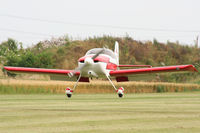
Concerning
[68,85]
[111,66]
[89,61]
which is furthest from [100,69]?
[68,85]

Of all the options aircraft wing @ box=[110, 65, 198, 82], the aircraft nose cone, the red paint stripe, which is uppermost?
the aircraft nose cone

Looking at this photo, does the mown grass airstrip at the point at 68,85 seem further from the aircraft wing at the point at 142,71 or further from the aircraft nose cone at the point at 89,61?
the aircraft nose cone at the point at 89,61

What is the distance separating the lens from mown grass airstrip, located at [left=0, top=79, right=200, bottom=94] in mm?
27359

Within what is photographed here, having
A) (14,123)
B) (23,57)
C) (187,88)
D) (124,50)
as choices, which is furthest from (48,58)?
(14,123)

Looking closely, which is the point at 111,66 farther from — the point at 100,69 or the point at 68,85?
the point at 68,85

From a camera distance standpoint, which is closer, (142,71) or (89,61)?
(89,61)

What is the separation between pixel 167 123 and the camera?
7035 millimetres

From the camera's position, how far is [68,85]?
30.5 metres

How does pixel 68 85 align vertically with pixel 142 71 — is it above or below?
→ below

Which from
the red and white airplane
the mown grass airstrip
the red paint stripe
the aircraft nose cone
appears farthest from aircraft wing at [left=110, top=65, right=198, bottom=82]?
the mown grass airstrip

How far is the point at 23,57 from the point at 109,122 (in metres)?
43.3

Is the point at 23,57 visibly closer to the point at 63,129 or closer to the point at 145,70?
the point at 145,70

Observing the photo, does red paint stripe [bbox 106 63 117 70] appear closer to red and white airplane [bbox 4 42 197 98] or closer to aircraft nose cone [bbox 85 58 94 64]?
red and white airplane [bbox 4 42 197 98]

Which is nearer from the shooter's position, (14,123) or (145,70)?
(14,123)
